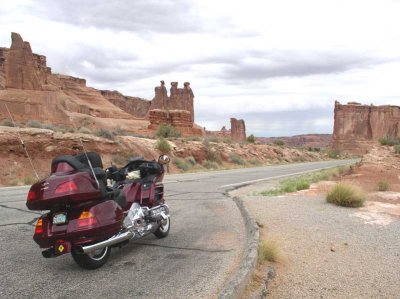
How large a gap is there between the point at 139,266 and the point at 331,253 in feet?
9.75

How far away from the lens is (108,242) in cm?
554

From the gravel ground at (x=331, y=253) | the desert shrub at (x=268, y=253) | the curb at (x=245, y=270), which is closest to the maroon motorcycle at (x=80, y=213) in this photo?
the curb at (x=245, y=270)

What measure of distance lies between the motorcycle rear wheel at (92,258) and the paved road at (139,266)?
0.28ft

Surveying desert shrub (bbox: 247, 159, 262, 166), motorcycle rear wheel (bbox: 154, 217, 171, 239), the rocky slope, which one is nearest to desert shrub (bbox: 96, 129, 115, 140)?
the rocky slope

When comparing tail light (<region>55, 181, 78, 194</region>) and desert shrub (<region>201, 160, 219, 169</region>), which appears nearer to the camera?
tail light (<region>55, 181, 78, 194</region>)

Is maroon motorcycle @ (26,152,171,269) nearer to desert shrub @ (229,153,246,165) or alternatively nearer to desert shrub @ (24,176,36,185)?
desert shrub @ (24,176,36,185)

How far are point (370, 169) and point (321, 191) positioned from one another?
7.14 meters

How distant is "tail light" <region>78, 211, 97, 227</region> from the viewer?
5273 mm

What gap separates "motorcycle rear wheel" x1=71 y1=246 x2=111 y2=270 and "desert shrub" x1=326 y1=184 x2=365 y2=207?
24.3 ft

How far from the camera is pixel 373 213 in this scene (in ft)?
34.7

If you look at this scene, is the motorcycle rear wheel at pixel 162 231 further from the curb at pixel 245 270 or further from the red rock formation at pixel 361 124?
the red rock formation at pixel 361 124

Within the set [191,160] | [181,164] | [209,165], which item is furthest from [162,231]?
[209,165]

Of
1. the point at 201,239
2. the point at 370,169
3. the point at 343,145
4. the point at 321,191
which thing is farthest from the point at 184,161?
the point at 343,145

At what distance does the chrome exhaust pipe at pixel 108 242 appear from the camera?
208 inches
